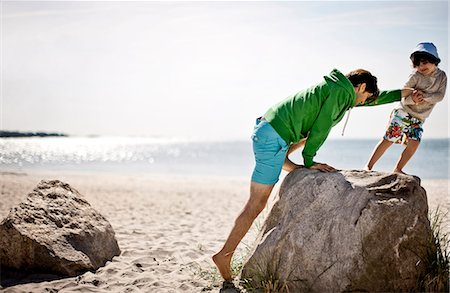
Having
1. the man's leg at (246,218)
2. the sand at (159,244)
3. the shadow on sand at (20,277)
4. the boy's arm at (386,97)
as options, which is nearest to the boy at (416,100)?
the boy's arm at (386,97)

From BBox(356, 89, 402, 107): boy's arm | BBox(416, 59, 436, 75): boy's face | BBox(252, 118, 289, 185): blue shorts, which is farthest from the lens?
BBox(416, 59, 436, 75): boy's face

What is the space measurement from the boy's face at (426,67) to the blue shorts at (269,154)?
198 centimetres

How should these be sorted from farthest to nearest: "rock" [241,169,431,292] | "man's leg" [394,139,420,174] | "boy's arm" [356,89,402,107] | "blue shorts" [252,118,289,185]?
"man's leg" [394,139,420,174] < "boy's arm" [356,89,402,107] < "blue shorts" [252,118,289,185] < "rock" [241,169,431,292]

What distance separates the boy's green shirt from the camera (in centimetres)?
388

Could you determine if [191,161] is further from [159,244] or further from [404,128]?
[404,128]

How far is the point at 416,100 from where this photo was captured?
15.8 ft

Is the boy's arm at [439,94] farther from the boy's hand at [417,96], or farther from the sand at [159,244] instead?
the sand at [159,244]

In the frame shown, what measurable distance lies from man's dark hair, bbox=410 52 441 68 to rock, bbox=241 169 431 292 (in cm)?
166

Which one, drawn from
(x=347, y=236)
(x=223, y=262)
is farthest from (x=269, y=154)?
(x=223, y=262)

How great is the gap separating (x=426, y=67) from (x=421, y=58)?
114 millimetres

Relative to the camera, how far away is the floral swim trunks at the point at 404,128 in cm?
507

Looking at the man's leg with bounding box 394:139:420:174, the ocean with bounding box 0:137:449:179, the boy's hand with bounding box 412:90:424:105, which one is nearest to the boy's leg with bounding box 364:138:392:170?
the man's leg with bounding box 394:139:420:174

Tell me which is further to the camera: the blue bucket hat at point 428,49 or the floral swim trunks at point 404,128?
the floral swim trunks at point 404,128

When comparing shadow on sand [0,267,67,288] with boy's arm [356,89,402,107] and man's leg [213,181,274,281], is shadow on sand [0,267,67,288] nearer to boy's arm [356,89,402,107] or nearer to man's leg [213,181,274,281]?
man's leg [213,181,274,281]
